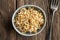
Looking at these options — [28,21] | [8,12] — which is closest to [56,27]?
[28,21]

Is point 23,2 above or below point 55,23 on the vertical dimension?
above

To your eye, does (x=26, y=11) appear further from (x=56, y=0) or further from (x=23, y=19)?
(x=56, y=0)

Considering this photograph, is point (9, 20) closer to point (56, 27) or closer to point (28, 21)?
point (28, 21)

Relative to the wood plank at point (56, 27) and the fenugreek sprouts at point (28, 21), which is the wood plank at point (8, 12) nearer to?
the fenugreek sprouts at point (28, 21)

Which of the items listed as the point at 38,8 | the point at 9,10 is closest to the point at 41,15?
the point at 38,8

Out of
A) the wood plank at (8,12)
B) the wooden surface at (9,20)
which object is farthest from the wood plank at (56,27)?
the wood plank at (8,12)

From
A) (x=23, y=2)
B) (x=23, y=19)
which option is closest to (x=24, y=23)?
(x=23, y=19)
